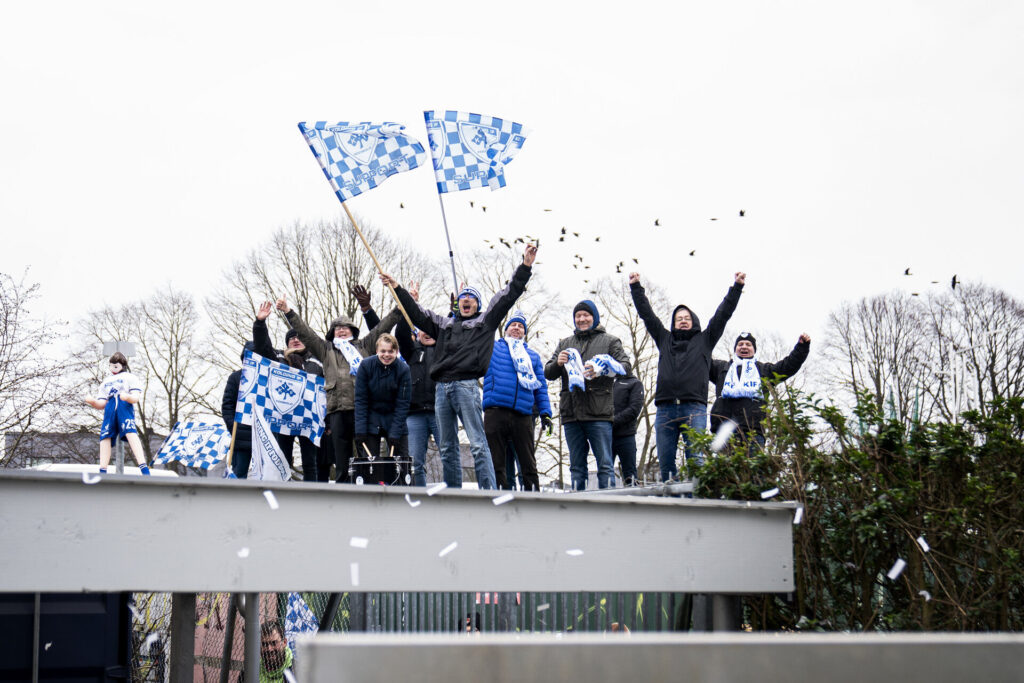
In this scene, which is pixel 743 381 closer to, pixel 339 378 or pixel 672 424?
pixel 672 424

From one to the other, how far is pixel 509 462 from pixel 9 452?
1447 cm

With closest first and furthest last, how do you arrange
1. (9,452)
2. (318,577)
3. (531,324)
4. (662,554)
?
(318,577)
(662,554)
(9,452)
(531,324)

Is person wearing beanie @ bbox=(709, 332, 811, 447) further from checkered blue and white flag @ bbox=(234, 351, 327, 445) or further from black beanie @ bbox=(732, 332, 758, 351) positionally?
checkered blue and white flag @ bbox=(234, 351, 327, 445)

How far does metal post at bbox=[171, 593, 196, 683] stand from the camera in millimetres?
6379

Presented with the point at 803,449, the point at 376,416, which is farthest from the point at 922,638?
the point at 376,416

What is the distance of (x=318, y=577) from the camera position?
5312mm

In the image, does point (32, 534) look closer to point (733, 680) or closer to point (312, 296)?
point (733, 680)

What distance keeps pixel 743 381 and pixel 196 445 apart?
7525 mm

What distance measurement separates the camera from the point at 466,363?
935 cm

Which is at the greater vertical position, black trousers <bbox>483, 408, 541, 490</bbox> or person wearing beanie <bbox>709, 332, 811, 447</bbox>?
person wearing beanie <bbox>709, 332, 811, 447</bbox>

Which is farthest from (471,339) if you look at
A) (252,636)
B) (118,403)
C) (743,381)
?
(118,403)

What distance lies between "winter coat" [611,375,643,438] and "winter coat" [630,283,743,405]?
4.23 ft

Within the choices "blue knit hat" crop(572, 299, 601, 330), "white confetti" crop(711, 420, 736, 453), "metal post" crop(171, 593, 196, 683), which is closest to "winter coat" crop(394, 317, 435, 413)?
"blue knit hat" crop(572, 299, 601, 330)

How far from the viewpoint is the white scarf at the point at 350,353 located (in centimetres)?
1158
